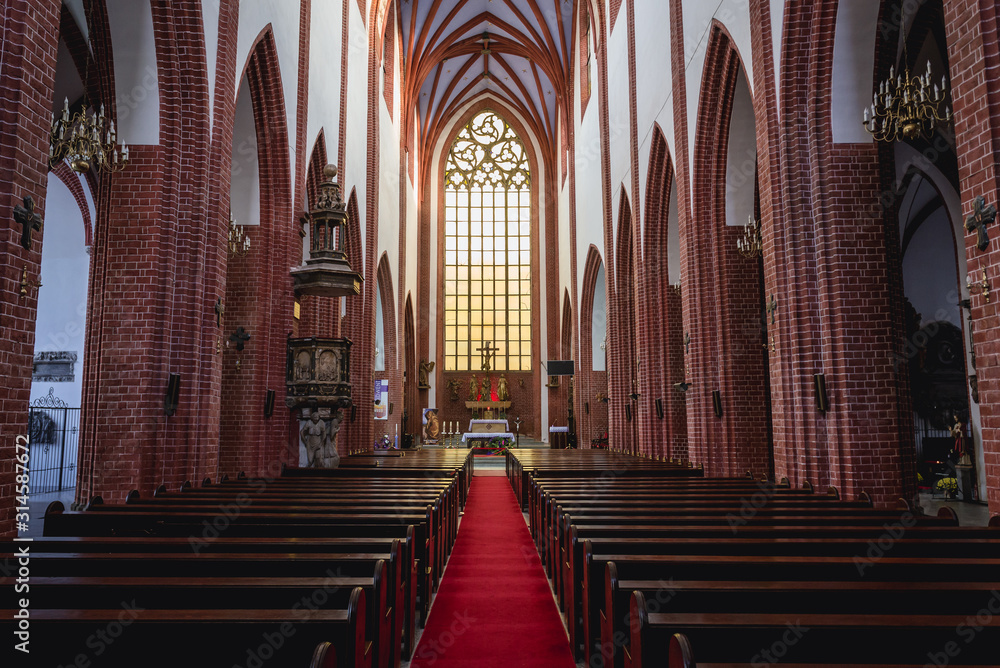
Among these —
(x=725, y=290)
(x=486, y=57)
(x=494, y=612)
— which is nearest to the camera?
(x=494, y=612)

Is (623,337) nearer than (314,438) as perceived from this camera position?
No

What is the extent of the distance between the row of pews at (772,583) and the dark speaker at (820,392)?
1051 millimetres

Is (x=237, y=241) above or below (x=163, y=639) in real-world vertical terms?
above

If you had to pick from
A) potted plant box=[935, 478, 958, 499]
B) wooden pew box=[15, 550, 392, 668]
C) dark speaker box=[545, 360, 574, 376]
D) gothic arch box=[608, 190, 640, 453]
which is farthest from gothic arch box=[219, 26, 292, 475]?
dark speaker box=[545, 360, 574, 376]

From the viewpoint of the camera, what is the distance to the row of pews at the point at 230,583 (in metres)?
2.17

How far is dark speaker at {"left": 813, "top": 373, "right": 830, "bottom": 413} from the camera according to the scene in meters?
6.44

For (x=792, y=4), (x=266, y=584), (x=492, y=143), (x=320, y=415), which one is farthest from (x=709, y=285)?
(x=492, y=143)

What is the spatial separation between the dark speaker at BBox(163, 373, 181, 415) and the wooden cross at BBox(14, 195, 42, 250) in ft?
8.53

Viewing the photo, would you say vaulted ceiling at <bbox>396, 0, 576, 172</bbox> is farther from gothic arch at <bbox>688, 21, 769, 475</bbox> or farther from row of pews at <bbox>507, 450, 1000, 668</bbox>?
row of pews at <bbox>507, 450, 1000, 668</bbox>

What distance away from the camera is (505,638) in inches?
169

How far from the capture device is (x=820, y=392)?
6477 millimetres

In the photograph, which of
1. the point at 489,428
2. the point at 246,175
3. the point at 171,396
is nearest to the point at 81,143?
the point at 171,396

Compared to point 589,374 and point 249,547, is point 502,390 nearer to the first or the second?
point 589,374

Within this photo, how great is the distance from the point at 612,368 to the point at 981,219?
12.0 m
